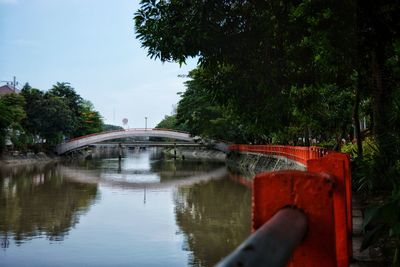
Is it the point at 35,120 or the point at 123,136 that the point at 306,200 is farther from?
the point at 123,136

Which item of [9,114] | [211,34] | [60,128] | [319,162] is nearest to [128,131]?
[60,128]

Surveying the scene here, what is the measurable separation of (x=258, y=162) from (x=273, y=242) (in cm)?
2699

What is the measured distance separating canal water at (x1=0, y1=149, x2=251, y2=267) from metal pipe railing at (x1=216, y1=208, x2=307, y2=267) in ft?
20.5

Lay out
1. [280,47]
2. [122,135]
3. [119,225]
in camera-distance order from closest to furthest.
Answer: [280,47] → [119,225] → [122,135]

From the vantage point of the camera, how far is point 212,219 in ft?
37.5

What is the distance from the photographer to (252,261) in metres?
0.80

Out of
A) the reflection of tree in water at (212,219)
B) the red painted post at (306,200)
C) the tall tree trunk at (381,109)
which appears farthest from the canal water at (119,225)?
the red painted post at (306,200)

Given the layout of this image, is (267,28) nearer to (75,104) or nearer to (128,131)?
(128,131)

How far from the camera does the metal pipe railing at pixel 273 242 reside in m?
0.79

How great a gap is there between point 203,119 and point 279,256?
115ft

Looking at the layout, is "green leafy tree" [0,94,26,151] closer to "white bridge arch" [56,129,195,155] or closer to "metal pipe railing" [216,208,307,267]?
"white bridge arch" [56,129,195,155]

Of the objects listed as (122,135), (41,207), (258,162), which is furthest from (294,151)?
(122,135)

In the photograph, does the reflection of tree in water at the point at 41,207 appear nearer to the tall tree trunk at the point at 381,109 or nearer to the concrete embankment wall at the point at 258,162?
the tall tree trunk at the point at 381,109

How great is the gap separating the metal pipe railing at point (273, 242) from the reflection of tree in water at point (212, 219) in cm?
626
